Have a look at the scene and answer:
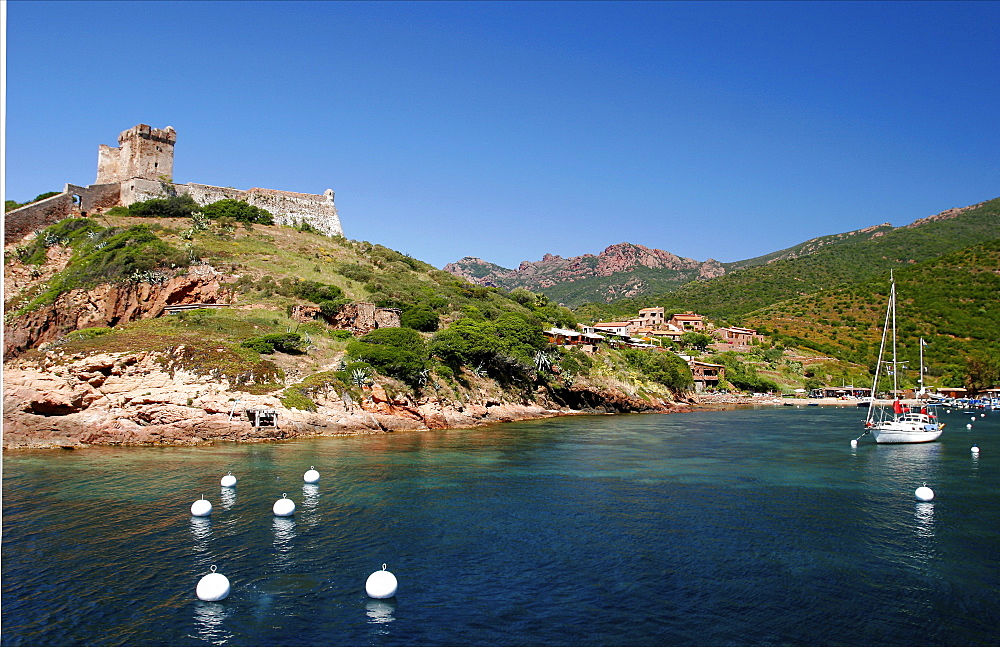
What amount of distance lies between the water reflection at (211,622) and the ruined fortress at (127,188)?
2324 inches

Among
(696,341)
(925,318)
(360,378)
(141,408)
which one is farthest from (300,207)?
(925,318)

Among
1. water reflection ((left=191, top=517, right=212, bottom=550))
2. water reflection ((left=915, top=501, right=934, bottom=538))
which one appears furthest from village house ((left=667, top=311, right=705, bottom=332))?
water reflection ((left=191, top=517, right=212, bottom=550))

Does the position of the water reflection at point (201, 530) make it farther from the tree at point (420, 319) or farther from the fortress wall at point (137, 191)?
the fortress wall at point (137, 191)

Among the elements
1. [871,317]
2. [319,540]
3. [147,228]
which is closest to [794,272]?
[871,317]

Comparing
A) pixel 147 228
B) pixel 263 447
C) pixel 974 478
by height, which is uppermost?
pixel 147 228

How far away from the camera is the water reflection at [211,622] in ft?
41.0

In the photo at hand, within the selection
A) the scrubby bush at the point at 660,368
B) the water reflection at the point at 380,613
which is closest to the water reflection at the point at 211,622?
the water reflection at the point at 380,613

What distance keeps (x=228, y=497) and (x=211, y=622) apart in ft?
33.2

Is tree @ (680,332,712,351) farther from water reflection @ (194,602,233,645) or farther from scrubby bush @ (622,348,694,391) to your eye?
water reflection @ (194,602,233,645)

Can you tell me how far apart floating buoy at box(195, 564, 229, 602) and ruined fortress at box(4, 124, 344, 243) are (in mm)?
58569

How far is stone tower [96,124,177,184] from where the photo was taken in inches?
2630

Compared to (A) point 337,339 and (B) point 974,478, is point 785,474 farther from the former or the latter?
(A) point 337,339

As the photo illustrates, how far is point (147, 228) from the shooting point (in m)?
59.8

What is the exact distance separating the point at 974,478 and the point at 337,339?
38763 mm
